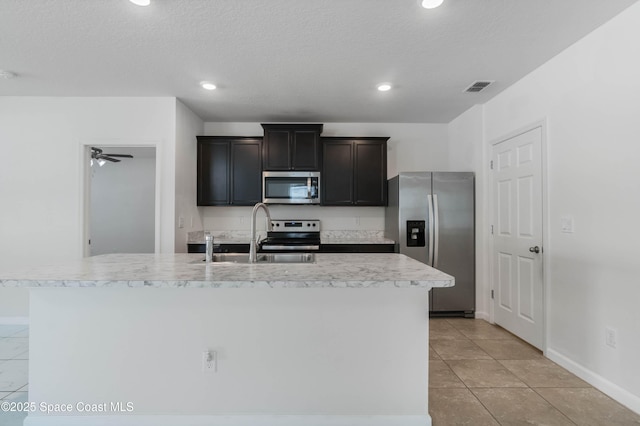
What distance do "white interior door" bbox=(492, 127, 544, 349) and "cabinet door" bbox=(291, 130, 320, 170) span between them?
2.06 meters

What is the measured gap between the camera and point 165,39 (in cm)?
228

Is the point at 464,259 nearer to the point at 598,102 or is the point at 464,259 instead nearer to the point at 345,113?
the point at 598,102

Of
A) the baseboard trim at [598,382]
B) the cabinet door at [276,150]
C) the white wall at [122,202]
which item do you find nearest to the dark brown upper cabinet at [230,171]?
the cabinet door at [276,150]

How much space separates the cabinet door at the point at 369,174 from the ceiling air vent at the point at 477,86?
48.0 inches

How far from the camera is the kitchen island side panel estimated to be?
1711 mm

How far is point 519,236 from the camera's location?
119 inches

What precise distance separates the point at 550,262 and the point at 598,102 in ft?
4.06

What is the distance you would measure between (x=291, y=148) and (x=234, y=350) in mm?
2828

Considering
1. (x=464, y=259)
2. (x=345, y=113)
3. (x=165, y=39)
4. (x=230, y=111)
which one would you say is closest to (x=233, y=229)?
(x=230, y=111)

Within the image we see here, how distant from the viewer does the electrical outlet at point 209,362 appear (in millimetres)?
1711

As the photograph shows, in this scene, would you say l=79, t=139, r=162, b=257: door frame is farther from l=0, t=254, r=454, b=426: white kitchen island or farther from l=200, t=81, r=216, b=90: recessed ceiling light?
l=0, t=254, r=454, b=426: white kitchen island

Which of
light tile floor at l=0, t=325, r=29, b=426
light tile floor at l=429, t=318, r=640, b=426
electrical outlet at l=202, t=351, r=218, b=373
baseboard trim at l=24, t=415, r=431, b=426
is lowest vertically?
light tile floor at l=429, t=318, r=640, b=426

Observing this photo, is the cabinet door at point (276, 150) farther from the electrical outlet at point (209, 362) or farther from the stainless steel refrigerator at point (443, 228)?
the electrical outlet at point (209, 362)

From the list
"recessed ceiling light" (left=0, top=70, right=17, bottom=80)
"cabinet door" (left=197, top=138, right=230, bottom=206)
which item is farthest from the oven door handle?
"recessed ceiling light" (left=0, top=70, right=17, bottom=80)
